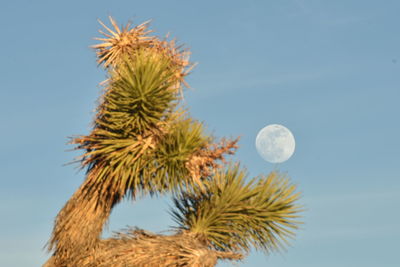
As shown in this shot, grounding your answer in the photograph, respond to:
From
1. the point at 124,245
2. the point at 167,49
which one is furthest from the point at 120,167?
the point at 167,49

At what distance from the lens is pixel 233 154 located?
16938mm

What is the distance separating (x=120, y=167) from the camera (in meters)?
16.5

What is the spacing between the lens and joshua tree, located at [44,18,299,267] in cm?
1658

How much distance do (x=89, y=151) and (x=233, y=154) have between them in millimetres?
2910

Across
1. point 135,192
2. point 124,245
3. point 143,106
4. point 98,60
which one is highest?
point 98,60

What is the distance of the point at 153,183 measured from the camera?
1669 centimetres

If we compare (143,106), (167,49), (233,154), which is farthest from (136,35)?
(233,154)

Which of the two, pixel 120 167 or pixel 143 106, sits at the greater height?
pixel 143 106

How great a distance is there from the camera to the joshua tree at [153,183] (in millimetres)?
16578

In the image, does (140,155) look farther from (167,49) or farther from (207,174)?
(167,49)

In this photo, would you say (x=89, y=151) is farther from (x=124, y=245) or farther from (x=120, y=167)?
(x=124, y=245)

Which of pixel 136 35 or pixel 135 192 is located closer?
pixel 135 192

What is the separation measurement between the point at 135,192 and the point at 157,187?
0.45 meters

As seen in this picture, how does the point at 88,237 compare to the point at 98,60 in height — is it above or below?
below
